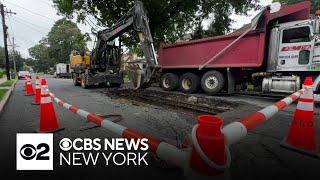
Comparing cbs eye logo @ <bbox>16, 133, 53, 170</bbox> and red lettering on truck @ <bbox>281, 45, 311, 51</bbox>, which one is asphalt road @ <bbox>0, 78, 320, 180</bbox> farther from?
red lettering on truck @ <bbox>281, 45, 311, 51</bbox>

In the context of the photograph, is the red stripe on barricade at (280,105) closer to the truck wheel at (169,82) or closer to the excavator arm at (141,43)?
the excavator arm at (141,43)

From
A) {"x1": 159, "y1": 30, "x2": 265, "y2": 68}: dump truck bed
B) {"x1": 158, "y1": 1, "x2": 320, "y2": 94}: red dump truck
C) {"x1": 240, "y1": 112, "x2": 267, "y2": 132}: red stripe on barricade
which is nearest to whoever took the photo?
{"x1": 240, "y1": 112, "x2": 267, "y2": 132}: red stripe on barricade

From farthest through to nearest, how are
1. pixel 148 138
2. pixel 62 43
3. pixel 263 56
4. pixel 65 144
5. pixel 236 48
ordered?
pixel 62 43, pixel 236 48, pixel 263 56, pixel 65 144, pixel 148 138

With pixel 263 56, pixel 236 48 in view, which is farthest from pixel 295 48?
pixel 236 48

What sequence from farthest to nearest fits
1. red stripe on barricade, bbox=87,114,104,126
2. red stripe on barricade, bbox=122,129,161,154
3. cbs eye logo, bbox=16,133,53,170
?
cbs eye logo, bbox=16,133,53,170 < red stripe on barricade, bbox=87,114,104,126 < red stripe on barricade, bbox=122,129,161,154

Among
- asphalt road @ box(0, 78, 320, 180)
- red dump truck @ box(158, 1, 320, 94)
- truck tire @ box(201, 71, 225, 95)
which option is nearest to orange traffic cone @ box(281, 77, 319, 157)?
asphalt road @ box(0, 78, 320, 180)

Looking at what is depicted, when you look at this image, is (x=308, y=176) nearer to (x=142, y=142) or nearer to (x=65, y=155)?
(x=142, y=142)

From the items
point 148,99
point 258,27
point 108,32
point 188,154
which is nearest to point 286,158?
point 188,154

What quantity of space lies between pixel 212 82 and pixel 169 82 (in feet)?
9.23

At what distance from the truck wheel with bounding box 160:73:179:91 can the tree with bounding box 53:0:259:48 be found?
5716 mm

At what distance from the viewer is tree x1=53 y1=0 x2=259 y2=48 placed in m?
15.8

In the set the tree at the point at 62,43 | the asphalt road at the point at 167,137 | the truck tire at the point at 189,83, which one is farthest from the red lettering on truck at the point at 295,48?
the tree at the point at 62,43

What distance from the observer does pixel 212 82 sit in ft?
34.6

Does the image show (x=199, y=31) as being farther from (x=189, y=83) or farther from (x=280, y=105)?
(x=280, y=105)
